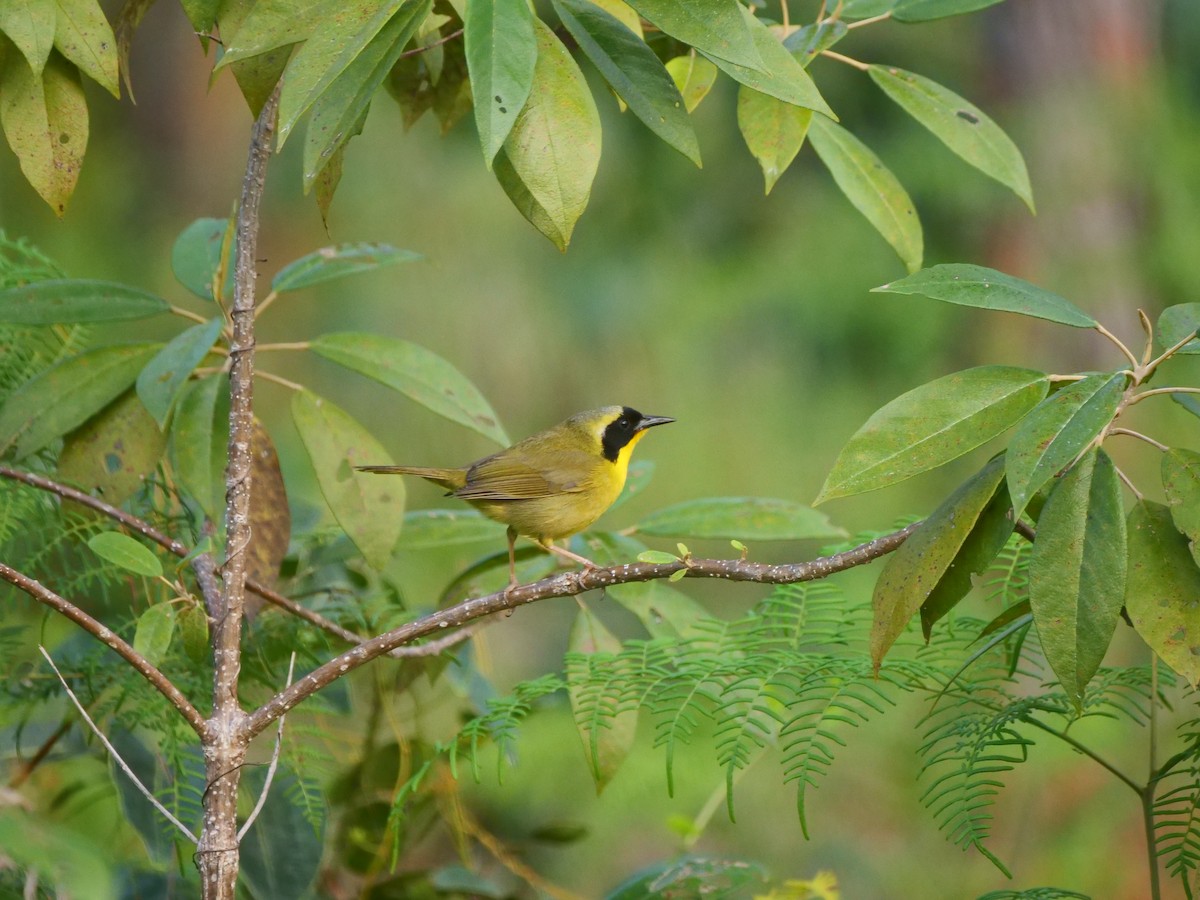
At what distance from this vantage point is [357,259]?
2.24 meters

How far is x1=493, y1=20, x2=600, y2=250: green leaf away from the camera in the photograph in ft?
4.49

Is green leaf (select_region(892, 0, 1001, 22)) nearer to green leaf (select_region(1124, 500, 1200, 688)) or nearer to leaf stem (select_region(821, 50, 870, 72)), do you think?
leaf stem (select_region(821, 50, 870, 72))

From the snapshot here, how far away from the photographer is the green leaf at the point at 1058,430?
116cm

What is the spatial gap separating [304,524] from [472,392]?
0.80m

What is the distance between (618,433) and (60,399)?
171 cm

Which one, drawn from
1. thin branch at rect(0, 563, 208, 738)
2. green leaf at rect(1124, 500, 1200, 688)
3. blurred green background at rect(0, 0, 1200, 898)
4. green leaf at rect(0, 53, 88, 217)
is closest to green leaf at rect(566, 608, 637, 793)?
thin branch at rect(0, 563, 208, 738)

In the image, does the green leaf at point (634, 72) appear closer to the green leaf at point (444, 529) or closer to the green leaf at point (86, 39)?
the green leaf at point (86, 39)

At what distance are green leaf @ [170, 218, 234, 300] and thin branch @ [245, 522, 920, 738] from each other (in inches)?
37.4

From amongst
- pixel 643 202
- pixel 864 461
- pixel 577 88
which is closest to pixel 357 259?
pixel 577 88

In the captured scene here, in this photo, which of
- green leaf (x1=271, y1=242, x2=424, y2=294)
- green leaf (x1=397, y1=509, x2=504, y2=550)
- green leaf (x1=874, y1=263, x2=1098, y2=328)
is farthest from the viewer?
green leaf (x1=397, y1=509, x2=504, y2=550)

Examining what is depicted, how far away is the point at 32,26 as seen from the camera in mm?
1511

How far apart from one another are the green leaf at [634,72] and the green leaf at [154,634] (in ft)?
2.76

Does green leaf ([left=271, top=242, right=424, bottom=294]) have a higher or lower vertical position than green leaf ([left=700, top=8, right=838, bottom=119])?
lower

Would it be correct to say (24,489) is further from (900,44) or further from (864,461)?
(900,44)
